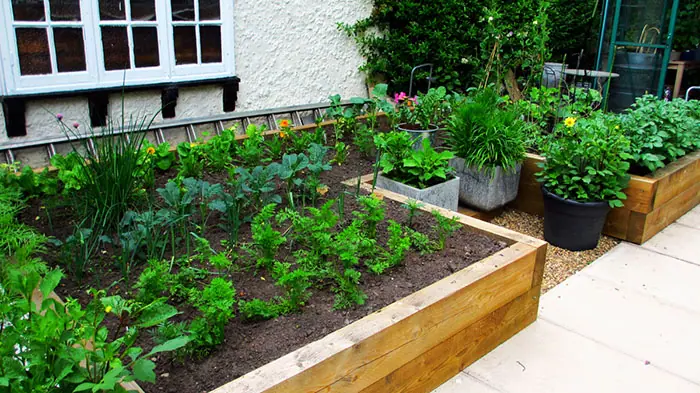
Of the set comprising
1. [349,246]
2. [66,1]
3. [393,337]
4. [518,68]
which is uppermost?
[66,1]

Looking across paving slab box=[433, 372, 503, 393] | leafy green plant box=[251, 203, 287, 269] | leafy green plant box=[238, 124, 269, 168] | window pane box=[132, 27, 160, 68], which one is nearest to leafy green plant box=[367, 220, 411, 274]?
leafy green plant box=[251, 203, 287, 269]

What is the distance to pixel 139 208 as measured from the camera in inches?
118

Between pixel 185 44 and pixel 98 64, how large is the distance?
66cm

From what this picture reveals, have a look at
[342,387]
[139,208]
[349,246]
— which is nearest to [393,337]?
[342,387]

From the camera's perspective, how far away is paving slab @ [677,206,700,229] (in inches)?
171

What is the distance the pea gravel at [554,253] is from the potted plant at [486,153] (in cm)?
22

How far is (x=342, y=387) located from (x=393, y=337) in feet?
0.89

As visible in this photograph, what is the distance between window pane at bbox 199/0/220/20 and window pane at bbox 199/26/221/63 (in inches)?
2.8

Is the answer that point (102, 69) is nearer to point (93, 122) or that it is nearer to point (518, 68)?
point (93, 122)

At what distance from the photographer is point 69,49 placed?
12.5 ft

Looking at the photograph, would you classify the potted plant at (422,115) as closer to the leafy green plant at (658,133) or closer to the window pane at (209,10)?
the leafy green plant at (658,133)

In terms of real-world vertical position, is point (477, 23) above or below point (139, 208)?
above

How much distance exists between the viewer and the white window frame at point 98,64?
3.55 meters

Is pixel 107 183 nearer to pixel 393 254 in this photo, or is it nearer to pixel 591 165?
pixel 393 254
